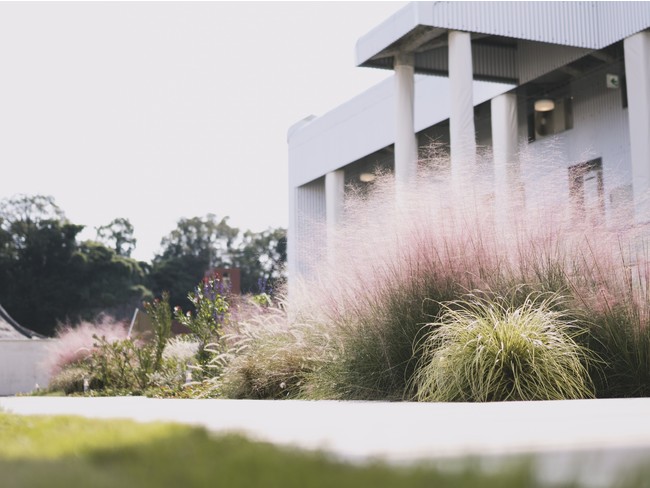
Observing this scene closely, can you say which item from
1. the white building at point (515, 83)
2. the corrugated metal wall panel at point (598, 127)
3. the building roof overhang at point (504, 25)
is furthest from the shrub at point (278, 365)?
the corrugated metal wall panel at point (598, 127)

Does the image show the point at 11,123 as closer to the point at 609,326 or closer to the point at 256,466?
the point at 609,326

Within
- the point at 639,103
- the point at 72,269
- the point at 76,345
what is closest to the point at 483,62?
the point at 639,103

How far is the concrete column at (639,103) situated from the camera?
35.2 ft

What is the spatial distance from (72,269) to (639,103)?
2675cm

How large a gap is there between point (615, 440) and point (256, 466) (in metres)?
0.72

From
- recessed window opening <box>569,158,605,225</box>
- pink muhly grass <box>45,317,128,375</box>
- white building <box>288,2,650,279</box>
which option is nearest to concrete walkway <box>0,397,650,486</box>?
recessed window opening <box>569,158,605,225</box>

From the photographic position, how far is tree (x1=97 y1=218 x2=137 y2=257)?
41.7m

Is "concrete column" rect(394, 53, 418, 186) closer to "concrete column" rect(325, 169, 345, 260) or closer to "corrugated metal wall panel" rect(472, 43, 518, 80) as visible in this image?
"corrugated metal wall panel" rect(472, 43, 518, 80)

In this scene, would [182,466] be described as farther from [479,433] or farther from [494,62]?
[494,62]

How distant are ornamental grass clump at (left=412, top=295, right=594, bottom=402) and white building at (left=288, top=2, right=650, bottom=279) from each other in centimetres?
444

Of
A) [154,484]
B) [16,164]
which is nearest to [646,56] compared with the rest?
[154,484]

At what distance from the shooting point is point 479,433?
1.72m

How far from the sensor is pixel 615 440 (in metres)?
1.50

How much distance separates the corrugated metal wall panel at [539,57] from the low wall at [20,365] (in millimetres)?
10998
